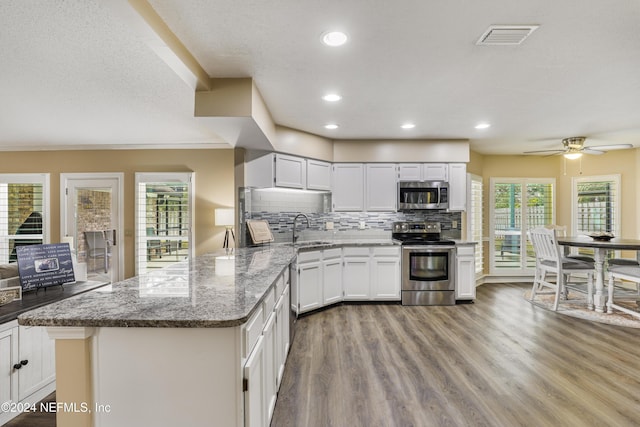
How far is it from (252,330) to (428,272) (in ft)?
11.7

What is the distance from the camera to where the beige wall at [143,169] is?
15.5ft

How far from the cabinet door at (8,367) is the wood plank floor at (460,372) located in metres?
1.63

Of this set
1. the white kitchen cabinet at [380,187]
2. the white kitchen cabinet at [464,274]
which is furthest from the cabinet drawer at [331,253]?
the white kitchen cabinet at [464,274]

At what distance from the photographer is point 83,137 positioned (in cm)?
451

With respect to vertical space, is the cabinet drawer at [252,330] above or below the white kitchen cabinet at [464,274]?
above

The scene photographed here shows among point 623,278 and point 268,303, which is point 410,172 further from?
point 268,303

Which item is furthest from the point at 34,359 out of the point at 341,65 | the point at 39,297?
the point at 341,65

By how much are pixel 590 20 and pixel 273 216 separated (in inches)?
145

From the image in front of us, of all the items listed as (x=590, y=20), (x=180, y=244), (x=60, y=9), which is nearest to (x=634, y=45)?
(x=590, y=20)

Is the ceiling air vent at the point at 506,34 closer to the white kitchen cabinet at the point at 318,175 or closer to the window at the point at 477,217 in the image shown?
the white kitchen cabinet at the point at 318,175

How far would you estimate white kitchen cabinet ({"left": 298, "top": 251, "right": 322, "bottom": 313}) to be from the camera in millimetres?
3811

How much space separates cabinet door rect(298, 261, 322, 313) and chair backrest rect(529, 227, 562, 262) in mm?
3018

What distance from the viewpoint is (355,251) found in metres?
4.45

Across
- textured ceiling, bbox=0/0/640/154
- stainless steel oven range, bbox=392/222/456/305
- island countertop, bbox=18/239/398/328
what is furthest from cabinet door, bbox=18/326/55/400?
stainless steel oven range, bbox=392/222/456/305
